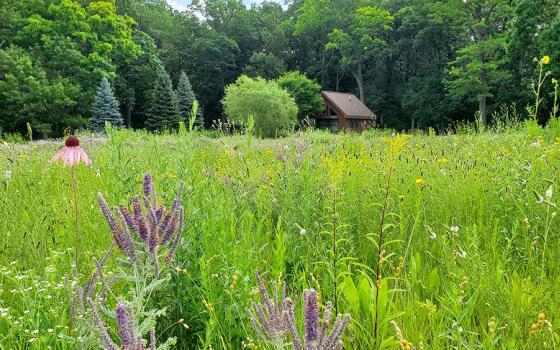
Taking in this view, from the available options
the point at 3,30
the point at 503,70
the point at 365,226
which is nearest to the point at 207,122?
the point at 3,30

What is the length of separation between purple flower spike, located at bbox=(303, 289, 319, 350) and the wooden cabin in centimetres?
3744

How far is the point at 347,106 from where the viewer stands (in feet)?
128

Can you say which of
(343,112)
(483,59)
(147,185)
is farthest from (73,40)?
(147,185)

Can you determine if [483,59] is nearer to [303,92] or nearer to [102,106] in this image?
[303,92]

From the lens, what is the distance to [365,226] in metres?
3.13

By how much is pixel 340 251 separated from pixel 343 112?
35.9 m

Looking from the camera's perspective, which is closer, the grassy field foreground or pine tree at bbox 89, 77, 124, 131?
the grassy field foreground

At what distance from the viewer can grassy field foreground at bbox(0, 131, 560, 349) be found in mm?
1661

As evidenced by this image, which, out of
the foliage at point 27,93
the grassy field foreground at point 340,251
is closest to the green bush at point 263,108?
the foliage at point 27,93

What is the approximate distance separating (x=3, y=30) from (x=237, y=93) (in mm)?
16319

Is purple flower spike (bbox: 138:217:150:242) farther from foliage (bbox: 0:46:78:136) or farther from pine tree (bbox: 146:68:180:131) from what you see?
pine tree (bbox: 146:68:180:131)

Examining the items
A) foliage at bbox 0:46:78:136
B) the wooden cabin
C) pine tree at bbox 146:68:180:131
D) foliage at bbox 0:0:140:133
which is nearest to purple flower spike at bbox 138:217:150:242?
foliage at bbox 0:46:78:136

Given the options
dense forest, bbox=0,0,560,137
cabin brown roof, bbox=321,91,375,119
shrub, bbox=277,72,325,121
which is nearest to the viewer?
dense forest, bbox=0,0,560,137

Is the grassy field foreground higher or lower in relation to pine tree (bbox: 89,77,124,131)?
lower
